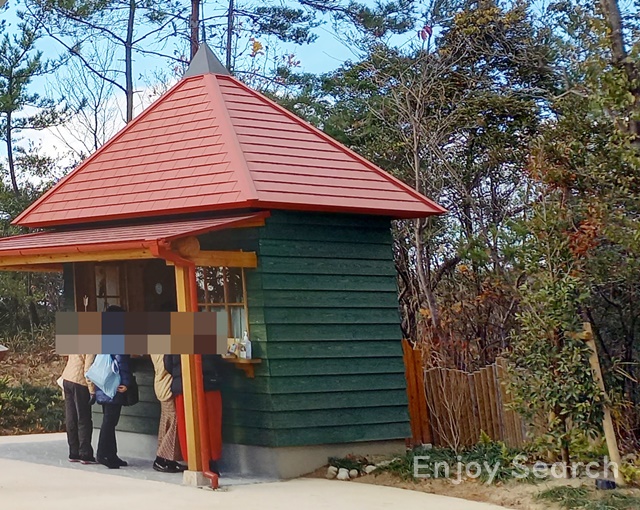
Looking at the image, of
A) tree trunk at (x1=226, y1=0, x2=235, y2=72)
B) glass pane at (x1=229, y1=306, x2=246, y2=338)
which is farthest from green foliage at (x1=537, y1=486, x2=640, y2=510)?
tree trunk at (x1=226, y1=0, x2=235, y2=72)

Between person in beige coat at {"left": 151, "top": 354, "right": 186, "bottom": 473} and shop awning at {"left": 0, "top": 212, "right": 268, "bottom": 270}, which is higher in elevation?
shop awning at {"left": 0, "top": 212, "right": 268, "bottom": 270}

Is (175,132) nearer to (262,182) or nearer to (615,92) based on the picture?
(262,182)

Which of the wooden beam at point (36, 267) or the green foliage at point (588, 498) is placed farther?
the wooden beam at point (36, 267)

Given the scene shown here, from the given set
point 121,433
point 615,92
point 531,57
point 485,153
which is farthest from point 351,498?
point 531,57

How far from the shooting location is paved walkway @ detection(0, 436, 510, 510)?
8094 mm

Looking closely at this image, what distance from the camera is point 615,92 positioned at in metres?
9.38

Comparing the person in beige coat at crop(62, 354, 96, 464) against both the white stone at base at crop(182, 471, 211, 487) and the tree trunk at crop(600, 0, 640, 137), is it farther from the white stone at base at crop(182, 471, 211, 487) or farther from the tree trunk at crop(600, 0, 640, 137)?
the tree trunk at crop(600, 0, 640, 137)

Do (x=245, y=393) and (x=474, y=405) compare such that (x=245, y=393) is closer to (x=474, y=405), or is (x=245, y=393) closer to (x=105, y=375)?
(x=105, y=375)

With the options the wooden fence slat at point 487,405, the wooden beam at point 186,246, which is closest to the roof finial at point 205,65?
the wooden beam at point 186,246

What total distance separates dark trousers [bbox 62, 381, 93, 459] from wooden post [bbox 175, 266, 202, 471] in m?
1.89

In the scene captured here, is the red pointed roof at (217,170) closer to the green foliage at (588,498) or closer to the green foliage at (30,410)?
the green foliage at (588,498)

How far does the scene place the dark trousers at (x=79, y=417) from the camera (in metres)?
10.5

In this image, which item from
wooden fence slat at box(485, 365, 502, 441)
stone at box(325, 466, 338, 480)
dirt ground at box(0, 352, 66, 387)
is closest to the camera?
stone at box(325, 466, 338, 480)

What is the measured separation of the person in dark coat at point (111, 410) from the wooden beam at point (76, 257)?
1.15 metres
